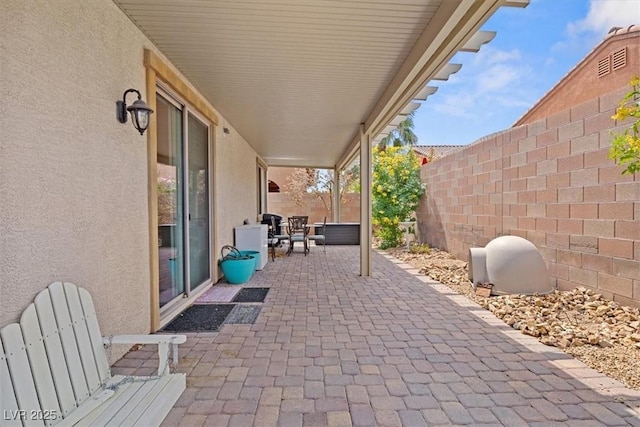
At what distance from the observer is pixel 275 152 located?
31.0ft

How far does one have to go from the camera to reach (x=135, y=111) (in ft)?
8.86

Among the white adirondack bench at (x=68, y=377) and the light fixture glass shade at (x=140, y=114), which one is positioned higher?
the light fixture glass shade at (x=140, y=114)

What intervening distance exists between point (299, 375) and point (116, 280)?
153cm

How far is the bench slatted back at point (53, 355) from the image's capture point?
146 centimetres

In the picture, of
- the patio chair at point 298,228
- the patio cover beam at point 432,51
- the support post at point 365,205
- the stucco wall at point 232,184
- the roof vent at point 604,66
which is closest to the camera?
the patio cover beam at point 432,51

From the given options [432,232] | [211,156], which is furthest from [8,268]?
[432,232]

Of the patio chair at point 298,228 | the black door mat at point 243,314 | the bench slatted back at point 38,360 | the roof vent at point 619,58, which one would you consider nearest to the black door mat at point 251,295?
the black door mat at point 243,314

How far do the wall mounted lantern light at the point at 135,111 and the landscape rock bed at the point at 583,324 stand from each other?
3811mm

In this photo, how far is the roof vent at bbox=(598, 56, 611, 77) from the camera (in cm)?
732

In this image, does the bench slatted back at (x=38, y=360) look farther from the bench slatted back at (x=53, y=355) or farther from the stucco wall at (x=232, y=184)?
the stucco wall at (x=232, y=184)

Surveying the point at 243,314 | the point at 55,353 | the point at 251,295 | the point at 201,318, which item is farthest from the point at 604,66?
the point at 55,353

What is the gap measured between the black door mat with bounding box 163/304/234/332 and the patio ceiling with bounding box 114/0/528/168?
2631 millimetres

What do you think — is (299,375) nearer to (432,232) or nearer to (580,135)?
(580,135)

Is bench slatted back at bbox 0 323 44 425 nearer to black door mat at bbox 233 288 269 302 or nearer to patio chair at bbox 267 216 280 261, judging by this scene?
black door mat at bbox 233 288 269 302
